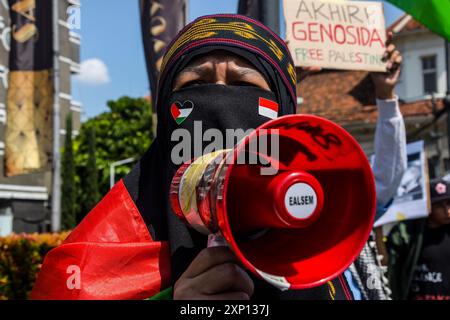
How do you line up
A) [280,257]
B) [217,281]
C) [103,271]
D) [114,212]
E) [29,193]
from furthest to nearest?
[29,193], [114,212], [103,271], [280,257], [217,281]

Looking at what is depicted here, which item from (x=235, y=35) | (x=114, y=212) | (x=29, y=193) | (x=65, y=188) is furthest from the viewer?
(x=29, y=193)

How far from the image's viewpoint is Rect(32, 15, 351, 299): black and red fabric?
136 centimetres

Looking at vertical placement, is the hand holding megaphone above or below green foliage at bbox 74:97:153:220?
below

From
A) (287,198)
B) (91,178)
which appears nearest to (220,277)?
(287,198)

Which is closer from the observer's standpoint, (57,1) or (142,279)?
(142,279)

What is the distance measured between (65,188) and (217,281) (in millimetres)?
26708

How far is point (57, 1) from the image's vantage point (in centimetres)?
827

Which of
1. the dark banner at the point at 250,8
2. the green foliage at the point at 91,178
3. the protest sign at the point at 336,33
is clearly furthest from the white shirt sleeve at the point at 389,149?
the green foliage at the point at 91,178

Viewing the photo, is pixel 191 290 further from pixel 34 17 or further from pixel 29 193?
pixel 29 193

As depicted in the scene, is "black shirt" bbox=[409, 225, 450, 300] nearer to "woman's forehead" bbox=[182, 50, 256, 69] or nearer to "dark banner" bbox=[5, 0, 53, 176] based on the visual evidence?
"woman's forehead" bbox=[182, 50, 256, 69]

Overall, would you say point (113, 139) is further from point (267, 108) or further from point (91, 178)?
point (267, 108)

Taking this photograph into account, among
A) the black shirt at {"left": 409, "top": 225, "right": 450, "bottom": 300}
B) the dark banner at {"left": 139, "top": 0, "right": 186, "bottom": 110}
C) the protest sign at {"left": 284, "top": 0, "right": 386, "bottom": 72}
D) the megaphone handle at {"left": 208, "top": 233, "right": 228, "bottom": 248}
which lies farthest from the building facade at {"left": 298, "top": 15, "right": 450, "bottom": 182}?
the megaphone handle at {"left": 208, "top": 233, "right": 228, "bottom": 248}

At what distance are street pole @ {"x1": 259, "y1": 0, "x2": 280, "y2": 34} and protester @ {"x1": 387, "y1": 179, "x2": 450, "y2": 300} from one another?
3.05 metres
